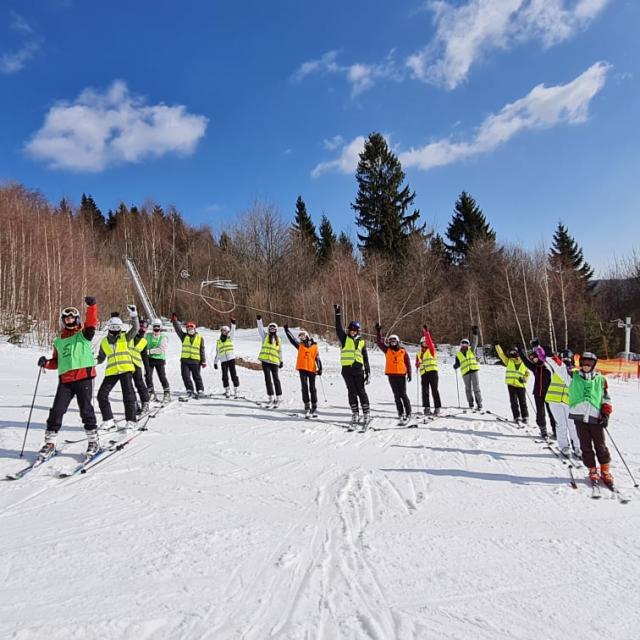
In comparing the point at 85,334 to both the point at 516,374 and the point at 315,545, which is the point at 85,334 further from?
the point at 516,374

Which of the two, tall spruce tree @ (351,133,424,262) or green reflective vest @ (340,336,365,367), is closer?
green reflective vest @ (340,336,365,367)

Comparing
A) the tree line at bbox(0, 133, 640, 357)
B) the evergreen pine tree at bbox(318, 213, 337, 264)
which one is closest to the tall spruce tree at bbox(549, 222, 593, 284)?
the tree line at bbox(0, 133, 640, 357)

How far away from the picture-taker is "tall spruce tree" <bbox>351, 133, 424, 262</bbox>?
139 ft

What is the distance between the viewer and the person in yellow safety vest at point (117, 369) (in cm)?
714

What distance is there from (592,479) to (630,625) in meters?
3.00

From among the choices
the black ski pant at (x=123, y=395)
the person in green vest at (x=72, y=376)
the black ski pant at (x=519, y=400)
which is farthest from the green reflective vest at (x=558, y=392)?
the person in green vest at (x=72, y=376)

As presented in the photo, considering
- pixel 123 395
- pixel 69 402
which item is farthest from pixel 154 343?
pixel 69 402

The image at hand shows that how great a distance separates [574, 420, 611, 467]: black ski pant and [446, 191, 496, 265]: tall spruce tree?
39908 mm

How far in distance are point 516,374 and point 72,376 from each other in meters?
8.12

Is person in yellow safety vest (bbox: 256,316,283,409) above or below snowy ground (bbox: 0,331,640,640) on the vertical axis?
above

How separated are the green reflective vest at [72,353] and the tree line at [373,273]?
23529 millimetres

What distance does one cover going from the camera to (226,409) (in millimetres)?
10312

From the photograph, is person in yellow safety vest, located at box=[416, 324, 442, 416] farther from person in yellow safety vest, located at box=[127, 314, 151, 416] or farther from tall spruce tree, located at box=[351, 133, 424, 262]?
tall spruce tree, located at box=[351, 133, 424, 262]

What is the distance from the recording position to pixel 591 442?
18.5 ft
